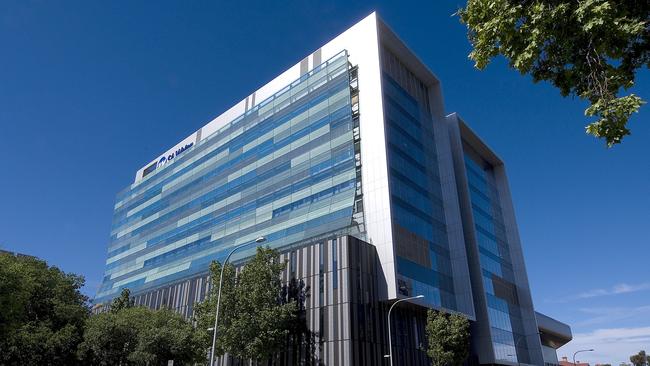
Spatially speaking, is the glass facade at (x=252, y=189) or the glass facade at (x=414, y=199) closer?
the glass facade at (x=414, y=199)

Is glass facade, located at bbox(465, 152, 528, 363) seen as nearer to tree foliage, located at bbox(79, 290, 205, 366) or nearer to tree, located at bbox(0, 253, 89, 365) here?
tree foliage, located at bbox(79, 290, 205, 366)

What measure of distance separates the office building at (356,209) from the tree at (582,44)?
3122cm

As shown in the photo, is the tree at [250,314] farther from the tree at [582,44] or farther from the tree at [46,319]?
the tree at [582,44]

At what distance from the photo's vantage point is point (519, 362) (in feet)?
190

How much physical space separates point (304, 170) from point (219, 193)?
17.7 metres

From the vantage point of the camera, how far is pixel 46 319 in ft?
118

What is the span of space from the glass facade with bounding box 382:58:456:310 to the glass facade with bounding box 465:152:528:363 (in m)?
10.4

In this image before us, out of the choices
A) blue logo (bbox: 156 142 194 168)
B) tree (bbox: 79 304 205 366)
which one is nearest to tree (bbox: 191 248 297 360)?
tree (bbox: 79 304 205 366)

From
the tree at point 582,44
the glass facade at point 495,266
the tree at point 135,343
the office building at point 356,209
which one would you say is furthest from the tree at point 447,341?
the tree at point 582,44

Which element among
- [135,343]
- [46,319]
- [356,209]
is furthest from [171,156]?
[135,343]

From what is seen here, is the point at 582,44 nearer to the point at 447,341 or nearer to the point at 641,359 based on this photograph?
the point at 447,341

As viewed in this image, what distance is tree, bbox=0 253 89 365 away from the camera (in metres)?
32.4

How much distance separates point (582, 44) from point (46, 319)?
4147 cm

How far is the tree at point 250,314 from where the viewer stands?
34.9 meters
